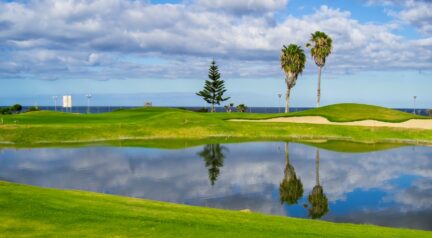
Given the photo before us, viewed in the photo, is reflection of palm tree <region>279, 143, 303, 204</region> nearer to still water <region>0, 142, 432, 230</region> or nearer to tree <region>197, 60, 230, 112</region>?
still water <region>0, 142, 432, 230</region>

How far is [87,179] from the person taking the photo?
102ft

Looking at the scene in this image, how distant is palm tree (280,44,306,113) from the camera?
11475cm

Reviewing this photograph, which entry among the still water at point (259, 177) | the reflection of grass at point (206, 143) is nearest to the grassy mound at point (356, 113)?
the reflection of grass at point (206, 143)

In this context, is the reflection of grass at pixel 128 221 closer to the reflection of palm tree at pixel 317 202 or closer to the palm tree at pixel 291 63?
the reflection of palm tree at pixel 317 202

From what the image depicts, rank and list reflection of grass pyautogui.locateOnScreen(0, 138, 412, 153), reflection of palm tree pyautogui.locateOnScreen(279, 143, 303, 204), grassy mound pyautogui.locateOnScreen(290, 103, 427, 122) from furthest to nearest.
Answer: grassy mound pyautogui.locateOnScreen(290, 103, 427, 122) → reflection of grass pyautogui.locateOnScreen(0, 138, 412, 153) → reflection of palm tree pyautogui.locateOnScreen(279, 143, 303, 204)

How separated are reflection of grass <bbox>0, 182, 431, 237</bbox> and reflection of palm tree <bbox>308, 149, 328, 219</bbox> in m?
5.15

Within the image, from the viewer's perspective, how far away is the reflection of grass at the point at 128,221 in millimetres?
13078

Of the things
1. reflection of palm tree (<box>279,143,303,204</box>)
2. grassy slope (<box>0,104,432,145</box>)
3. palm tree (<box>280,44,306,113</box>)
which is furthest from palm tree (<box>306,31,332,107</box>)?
reflection of palm tree (<box>279,143,303,204</box>)

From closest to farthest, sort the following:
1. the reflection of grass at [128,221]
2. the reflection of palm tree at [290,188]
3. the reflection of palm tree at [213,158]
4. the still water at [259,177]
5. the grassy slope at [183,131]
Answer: the reflection of grass at [128,221], the still water at [259,177], the reflection of palm tree at [290,188], the reflection of palm tree at [213,158], the grassy slope at [183,131]

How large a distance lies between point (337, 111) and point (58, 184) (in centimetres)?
6350

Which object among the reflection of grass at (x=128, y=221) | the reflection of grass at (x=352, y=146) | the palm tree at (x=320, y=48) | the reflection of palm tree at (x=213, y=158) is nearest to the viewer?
the reflection of grass at (x=128, y=221)

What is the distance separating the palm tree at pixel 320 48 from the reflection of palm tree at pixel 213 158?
62.1 m

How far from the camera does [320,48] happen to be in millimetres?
106625

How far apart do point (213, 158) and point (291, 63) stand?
257 ft
